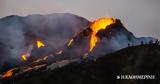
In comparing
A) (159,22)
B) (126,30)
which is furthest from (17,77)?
(159,22)

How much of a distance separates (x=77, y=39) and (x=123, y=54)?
1071 mm

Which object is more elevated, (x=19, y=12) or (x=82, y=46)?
(x=19, y=12)

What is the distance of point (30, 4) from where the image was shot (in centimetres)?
788

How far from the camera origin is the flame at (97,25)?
25.6ft

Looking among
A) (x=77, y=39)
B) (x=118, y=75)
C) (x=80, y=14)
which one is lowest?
(x=118, y=75)

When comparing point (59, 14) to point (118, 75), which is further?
point (59, 14)

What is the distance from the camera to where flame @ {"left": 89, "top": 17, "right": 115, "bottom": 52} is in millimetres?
7791

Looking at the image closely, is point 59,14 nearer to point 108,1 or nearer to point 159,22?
point 108,1

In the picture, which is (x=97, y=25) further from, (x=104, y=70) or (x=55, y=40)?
(x=104, y=70)

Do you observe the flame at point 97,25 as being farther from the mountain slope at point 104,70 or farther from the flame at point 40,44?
the flame at point 40,44

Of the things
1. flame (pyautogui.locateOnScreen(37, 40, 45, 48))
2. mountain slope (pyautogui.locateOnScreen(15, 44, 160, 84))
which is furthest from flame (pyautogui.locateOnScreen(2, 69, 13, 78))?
flame (pyautogui.locateOnScreen(37, 40, 45, 48))

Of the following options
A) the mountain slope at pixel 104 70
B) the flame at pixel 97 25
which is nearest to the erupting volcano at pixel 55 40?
the flame at pixel 97 25

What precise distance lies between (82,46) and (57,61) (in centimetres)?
70

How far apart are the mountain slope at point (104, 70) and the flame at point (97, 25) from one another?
1.60ft
